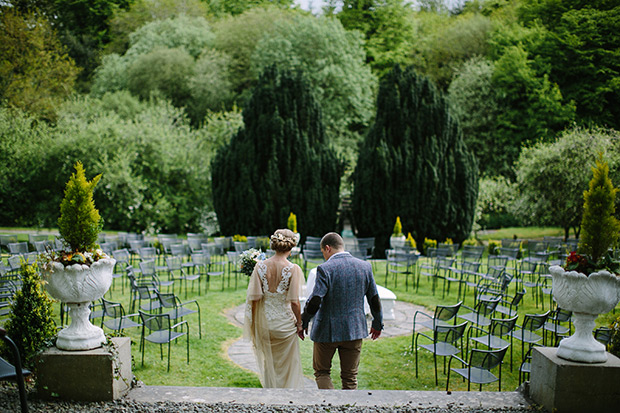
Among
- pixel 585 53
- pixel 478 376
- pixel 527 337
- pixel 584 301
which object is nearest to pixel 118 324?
pixel 478 376

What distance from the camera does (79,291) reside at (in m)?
4.25

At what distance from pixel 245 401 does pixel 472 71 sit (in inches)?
1126

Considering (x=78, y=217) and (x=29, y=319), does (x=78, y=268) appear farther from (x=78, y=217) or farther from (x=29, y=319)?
(x=29, y=319)

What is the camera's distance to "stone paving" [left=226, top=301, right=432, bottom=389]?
6.99 meters

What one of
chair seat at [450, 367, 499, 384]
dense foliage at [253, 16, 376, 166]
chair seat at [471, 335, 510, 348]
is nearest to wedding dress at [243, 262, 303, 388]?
chair seat at [450, 367, 499, 384]

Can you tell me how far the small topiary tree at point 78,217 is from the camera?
14.6 ft

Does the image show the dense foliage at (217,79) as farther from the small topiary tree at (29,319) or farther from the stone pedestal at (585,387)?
the stone pedestal at (585,387)

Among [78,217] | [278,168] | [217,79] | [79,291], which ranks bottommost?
[79,291]

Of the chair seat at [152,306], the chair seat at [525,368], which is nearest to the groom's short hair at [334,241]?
the chair seat at [525,368]

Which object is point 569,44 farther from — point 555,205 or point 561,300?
point 561,300

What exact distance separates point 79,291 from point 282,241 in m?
2.11

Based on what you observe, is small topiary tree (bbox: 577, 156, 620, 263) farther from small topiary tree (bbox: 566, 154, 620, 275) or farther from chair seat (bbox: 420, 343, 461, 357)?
chair seat (bbox: 420, 343, 461, 357)

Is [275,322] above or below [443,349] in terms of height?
above

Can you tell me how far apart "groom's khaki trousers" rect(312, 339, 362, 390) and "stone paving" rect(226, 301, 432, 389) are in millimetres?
1209
